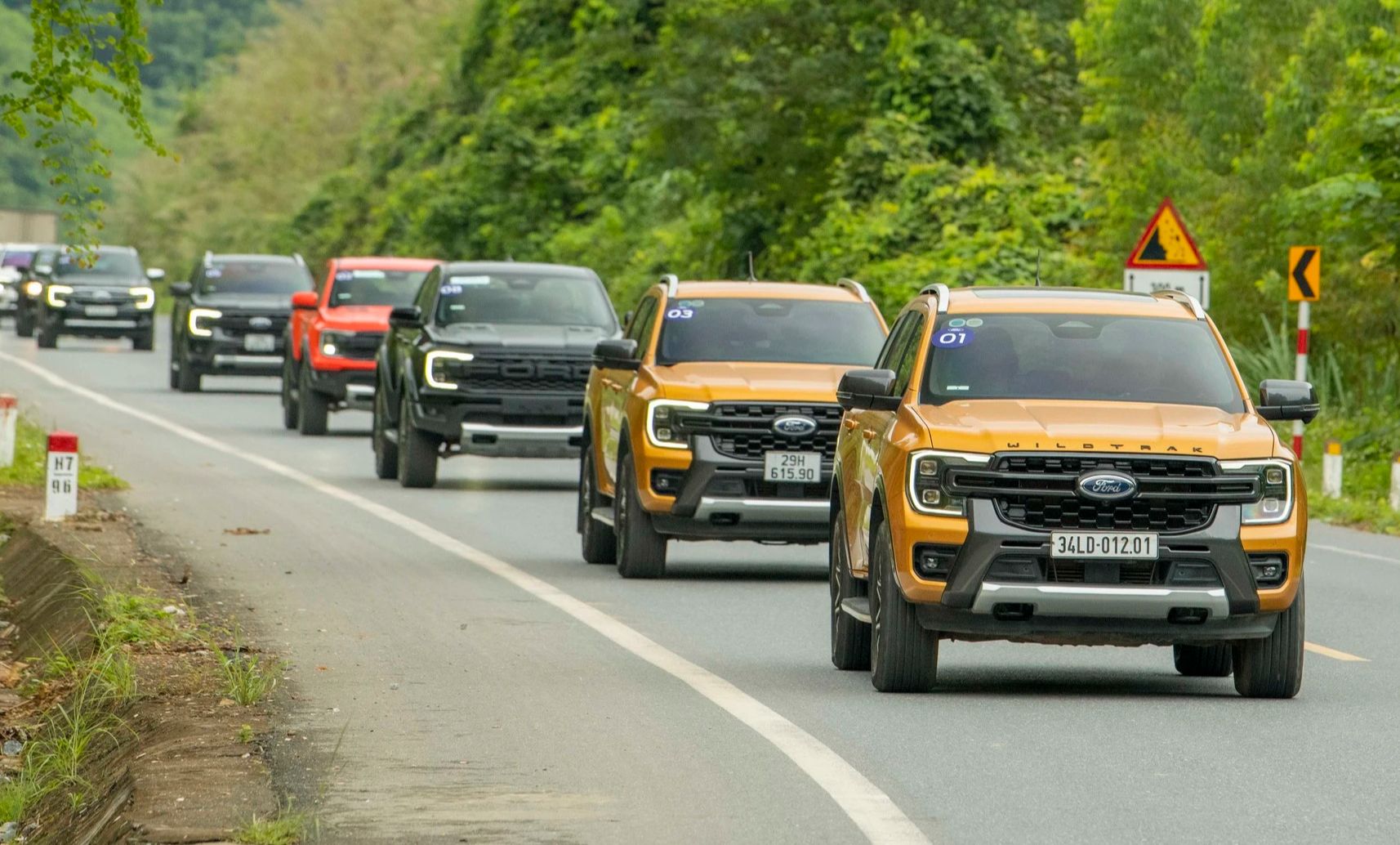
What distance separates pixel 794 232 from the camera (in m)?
38.1

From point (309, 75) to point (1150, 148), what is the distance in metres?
71.1

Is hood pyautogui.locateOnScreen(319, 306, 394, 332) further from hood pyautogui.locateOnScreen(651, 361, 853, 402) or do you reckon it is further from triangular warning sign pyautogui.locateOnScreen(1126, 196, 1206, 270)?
hood pyautogui.locateOnScreen(651, 361, 853, 402)

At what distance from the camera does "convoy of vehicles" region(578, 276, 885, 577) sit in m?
15.5

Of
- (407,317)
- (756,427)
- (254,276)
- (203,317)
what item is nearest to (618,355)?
(756,427)

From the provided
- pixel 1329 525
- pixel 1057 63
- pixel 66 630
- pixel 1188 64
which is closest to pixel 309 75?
pixel 1057 63

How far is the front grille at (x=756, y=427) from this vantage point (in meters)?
15.6

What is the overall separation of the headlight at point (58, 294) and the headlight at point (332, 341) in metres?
22.6

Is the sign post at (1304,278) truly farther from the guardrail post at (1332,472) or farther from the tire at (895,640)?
the tire at (895,640)

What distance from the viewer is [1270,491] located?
10.7 meters

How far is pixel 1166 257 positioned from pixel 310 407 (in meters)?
9.77

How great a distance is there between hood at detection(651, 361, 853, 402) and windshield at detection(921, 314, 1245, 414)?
13.5ft

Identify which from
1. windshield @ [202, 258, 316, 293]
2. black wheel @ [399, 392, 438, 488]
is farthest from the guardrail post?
windshield @ [202, 258, 316, 293]

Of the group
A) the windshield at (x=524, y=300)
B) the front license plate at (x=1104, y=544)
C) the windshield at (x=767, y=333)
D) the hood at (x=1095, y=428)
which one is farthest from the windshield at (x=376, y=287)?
the front license plate at (x=1104, y=544)

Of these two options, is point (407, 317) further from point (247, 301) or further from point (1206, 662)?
point (247, 301)
